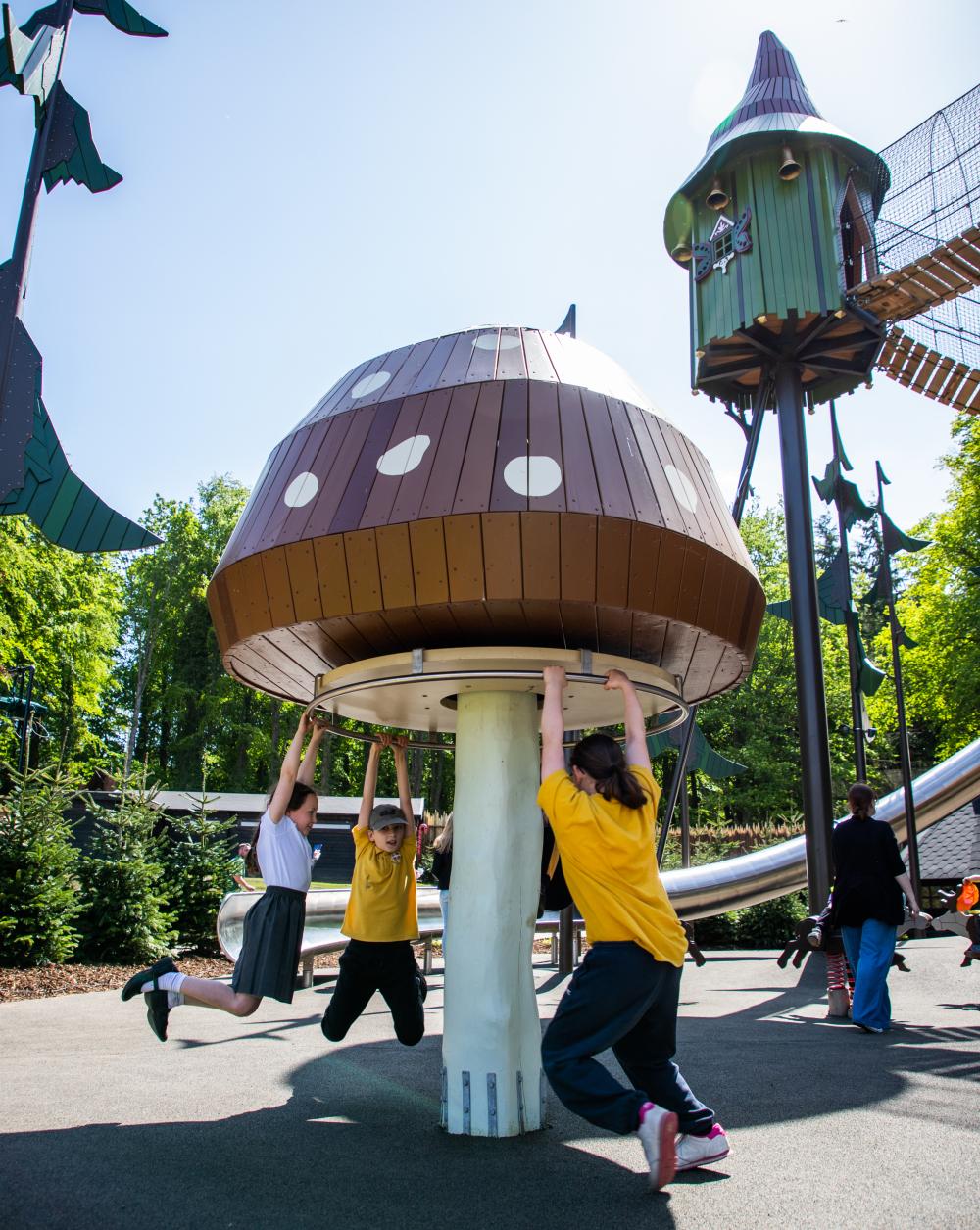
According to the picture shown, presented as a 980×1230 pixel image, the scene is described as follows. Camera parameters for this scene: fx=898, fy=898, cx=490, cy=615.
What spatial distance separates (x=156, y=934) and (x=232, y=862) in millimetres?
1643

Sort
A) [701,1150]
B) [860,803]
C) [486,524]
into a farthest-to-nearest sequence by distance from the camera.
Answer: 1. [860,803]
2. [486,524]
3. [701,1150]

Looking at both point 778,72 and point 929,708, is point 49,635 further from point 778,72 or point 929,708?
point 929,708

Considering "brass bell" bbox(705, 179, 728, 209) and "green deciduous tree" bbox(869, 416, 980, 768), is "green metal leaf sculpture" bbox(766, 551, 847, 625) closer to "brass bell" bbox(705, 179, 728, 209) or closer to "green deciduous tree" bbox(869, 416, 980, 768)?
"brass bell" bbox(705, 179, 728, 209)

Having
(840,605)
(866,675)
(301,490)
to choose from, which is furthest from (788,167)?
(301,490)

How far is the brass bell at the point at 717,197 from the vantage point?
13648mm

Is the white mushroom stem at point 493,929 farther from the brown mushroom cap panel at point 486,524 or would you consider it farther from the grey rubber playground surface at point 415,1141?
the brown mushroom cap panel at point 486,524

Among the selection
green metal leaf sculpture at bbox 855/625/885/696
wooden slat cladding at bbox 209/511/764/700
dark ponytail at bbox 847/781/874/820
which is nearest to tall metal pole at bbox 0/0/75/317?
wooden slat cladding at bbox 209/511/764/700

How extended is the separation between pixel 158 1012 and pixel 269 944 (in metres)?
0.65

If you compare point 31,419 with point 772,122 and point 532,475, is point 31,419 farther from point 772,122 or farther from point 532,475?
point 772,122

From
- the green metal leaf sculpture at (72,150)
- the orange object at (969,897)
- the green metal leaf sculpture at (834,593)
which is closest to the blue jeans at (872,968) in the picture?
the orange object at (969,897)

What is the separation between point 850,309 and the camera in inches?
504

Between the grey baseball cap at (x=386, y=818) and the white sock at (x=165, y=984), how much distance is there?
1324mm

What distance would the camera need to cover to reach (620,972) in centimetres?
344

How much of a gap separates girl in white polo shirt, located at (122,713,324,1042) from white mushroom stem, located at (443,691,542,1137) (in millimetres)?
969
